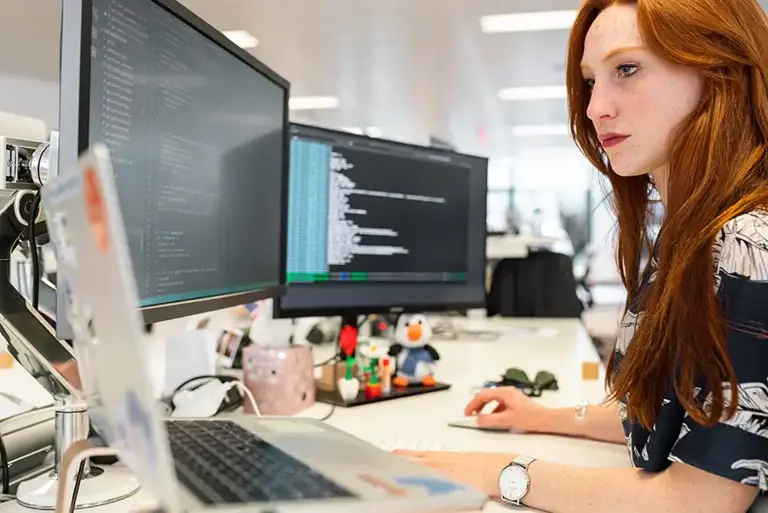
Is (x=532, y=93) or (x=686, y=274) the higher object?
(x=532, y=93)

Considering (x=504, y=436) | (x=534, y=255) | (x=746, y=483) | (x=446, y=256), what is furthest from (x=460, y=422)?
(x=534, y=255)

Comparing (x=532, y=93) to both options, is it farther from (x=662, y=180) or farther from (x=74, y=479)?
(x=74, y=479)

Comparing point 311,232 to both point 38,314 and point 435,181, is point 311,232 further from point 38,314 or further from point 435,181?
point 38,314

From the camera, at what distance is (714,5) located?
0.74 meters

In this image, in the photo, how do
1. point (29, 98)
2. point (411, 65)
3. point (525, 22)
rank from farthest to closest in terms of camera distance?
1. point (411, 65)
2. point (525, 22)
3. point (29, 98)

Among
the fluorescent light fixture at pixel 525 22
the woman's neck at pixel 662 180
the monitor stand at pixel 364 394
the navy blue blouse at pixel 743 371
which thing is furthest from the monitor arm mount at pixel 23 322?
the fluorescent light fixture at pixel 525 22

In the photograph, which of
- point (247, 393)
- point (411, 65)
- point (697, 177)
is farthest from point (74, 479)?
point (411, 65)

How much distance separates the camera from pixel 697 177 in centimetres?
73

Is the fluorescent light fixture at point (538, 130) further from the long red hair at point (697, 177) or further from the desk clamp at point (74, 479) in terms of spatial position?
the desk clamp at point (74, 479)

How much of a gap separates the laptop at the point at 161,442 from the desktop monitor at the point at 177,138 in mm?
189

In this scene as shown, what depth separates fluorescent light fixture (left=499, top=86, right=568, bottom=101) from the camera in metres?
6.10

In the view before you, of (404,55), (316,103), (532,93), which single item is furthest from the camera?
(316,103)

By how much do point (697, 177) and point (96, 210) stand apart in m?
0.65

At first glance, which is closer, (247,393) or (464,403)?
(247,393)
